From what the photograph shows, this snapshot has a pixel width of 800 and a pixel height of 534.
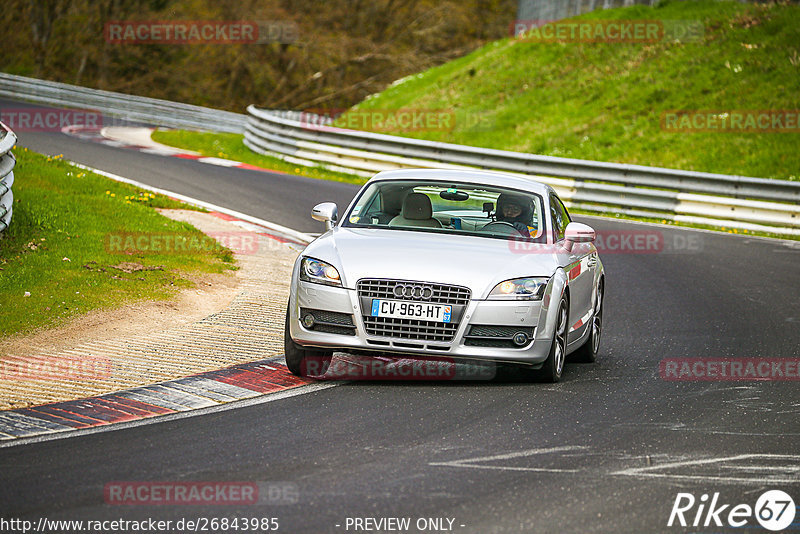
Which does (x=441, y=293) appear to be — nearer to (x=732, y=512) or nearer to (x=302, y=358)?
(x=302, y=358)

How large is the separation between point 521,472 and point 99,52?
5074 cm

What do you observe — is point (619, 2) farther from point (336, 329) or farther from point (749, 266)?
point (336, 329)

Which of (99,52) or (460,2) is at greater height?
(460,2)

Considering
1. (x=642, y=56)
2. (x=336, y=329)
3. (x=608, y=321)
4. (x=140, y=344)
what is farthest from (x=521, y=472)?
(x=642, y=56)

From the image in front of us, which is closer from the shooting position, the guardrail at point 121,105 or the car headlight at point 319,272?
the car headlight at point 319,272

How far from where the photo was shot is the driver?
30.8 feet

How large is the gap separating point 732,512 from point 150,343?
213 inches

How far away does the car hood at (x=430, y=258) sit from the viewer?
8078mm

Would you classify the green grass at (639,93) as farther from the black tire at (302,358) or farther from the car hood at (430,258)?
the black tire at (302,358)

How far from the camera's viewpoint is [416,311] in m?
8.02

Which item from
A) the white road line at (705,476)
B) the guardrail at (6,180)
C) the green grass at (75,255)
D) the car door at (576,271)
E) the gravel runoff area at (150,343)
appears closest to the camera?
the white road line at (705,476)

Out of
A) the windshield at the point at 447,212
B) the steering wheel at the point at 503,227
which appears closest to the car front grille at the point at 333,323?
the windshield at the point at 447,212

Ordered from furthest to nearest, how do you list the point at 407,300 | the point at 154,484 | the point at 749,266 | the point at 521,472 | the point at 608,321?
the point at 749,266, the point at 608,321, the point at 407,300, the point at 521,472, the point at 154,484

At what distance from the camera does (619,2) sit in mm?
35656
